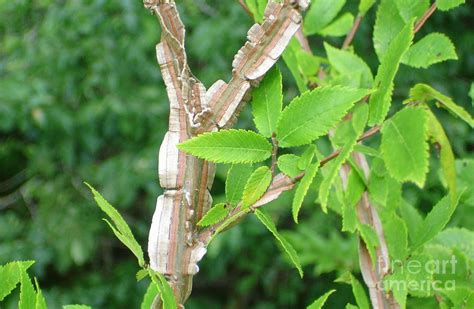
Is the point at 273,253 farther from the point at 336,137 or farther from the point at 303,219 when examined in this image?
the point at 336,137

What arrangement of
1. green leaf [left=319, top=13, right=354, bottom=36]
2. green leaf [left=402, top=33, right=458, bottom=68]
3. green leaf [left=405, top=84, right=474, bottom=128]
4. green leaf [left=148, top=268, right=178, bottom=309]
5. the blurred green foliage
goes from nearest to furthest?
green leaf [left=148, top=268, right=178, bottom=309] < green leaf [left=405, top=84, right=474, bottom=128] < green leaf [left=402, top=33, right=458, bottom=68] < green leaf [left=319, top=13, right=354, bottom=36] < the blurred green foliage

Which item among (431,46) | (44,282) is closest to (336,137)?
(431,46)

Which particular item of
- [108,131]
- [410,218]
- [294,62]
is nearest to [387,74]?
[294,62]

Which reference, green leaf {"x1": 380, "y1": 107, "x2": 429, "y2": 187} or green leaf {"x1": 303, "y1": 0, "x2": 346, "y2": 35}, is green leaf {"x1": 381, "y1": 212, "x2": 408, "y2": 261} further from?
green leaf {"x1": 303, "y1": 0, "x2": 346, "y2": 35}

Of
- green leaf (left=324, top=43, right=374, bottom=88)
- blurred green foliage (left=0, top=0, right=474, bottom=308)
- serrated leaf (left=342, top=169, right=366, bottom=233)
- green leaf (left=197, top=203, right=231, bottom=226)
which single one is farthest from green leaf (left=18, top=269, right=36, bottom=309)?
blurred green foliage (left=0, top=0, right=474, bottom=308)

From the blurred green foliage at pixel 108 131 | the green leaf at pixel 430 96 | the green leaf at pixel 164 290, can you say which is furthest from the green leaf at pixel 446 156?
the blurred green foliage at pixel 108 131

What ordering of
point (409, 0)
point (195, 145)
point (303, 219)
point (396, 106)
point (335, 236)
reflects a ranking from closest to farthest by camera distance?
point (195, 145) < point (409, 0) < point (335, 236) < point (396, 106) < point (303, 219)
